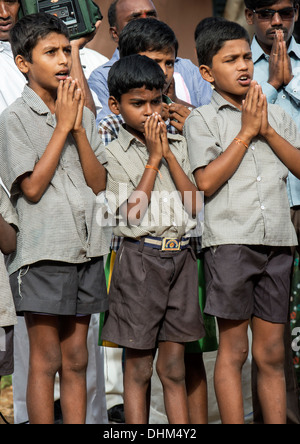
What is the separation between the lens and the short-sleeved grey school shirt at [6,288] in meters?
3.01

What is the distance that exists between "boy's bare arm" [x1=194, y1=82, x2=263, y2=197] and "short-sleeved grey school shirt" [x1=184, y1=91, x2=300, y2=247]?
0.05 metres

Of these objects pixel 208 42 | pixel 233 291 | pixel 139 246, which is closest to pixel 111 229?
pixel 139 246

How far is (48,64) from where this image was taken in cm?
329

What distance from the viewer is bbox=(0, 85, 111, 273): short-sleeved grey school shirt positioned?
3.10m

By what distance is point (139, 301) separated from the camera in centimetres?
318

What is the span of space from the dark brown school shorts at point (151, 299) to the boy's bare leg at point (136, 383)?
0.24 feet

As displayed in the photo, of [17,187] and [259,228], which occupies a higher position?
[17,187]

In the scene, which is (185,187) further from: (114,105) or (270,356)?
(270,356)

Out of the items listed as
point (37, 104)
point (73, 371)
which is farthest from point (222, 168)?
point (73, 371)

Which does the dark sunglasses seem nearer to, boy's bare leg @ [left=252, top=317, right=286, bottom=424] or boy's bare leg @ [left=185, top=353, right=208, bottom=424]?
boy's bare leg @ [left=252, top=317, right=286, bottom=424]

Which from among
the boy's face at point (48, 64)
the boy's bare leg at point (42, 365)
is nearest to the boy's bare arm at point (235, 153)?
the boy's face at point (48, 64)

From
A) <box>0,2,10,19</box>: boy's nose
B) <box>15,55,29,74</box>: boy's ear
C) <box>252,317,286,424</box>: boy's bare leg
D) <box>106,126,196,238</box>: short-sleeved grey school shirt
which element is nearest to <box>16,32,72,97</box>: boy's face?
<box>15,55,29,74</box>: boy's ear
